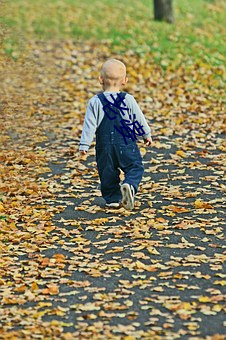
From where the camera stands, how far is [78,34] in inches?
690

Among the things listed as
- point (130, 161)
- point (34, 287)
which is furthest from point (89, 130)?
point (34, 287)

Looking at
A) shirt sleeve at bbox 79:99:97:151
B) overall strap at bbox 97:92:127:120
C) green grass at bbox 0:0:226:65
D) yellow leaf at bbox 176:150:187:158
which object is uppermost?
green grass at bbox 0:0:226:65

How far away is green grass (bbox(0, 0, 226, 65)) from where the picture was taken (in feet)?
53.3

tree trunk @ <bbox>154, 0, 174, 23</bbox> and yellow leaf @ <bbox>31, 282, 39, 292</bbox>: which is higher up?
tree trunk @ <bbox>154, 0, 174, 23</bbox>

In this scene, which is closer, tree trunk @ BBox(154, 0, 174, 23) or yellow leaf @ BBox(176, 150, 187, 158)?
A: yellow leaf @ BBox(176, 150, 187, 158)

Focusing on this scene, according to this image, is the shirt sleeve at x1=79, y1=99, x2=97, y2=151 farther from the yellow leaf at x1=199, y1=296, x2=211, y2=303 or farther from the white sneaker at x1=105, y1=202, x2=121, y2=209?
the yellow leaf at x1=199, y1=296, x2=211, y2=303

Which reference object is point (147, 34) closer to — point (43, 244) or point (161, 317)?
point (43, 244)

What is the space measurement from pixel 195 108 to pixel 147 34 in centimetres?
477

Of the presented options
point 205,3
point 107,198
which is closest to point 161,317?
point 107,198

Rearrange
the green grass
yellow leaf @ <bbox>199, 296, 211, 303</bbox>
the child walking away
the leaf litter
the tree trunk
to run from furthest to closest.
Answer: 1. the tree trunk
2. the green grass
3. the child walking away
4. yellow leaf @ <bbox>199, 296, 211, 303</bbox>
5. the leaf litter

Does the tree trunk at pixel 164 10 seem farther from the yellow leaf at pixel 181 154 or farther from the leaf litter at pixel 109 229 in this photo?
the yellow leaf at pixel 181 154

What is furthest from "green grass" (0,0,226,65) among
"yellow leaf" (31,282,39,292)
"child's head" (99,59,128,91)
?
"yellow leaf" (31,282,39,292)

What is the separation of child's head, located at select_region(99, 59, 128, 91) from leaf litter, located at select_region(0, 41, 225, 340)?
4.01 ft

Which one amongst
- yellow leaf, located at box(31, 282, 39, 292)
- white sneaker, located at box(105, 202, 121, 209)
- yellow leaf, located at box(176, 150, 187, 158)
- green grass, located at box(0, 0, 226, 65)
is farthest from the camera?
green grass, located at box(0, 0, 226, 65)
